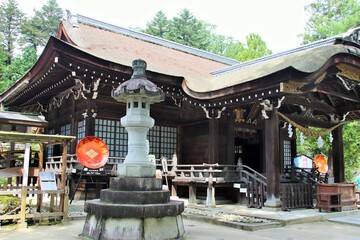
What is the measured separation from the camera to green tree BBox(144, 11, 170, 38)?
144 ft

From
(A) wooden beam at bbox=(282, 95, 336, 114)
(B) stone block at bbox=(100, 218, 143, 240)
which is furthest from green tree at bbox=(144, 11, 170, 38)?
(B) stone block at bbox=(100, 218, 143, 240)

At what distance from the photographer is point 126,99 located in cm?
722

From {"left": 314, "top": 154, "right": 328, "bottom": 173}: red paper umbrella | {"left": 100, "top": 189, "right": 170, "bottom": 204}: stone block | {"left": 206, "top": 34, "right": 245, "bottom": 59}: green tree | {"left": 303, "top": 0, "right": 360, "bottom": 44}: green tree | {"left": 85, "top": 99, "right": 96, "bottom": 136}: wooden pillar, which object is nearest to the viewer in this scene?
{"left": 100, "top": 189, "right": 170, "bottom": 204}: stone block

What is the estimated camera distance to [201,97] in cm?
1244

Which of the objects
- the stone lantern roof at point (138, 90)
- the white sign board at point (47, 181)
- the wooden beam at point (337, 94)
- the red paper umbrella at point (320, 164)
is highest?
the wooden beam at point (337, 94)

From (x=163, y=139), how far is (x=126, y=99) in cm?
791

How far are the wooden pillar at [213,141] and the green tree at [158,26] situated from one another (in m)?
32.4

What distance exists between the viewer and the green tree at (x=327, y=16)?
24641 mm

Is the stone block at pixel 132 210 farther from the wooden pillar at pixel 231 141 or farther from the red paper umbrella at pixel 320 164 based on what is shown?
the red paper umbrella at pixel 320 164

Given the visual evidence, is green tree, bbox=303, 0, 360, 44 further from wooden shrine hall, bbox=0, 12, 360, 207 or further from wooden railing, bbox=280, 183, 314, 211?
wooden railing, bbox=280, 183, 314, 211

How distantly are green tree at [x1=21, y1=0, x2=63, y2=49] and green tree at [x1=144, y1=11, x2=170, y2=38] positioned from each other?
12.1 m

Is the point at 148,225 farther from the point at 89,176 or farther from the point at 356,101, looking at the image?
the point at 356,101

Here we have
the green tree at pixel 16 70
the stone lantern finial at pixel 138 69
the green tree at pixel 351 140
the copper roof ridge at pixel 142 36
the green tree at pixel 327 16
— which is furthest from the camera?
the green tree at pixel 16 70

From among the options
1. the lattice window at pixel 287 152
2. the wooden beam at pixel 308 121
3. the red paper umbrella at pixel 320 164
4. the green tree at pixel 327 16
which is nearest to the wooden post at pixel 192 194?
the wooden beam at pixel 308 121
